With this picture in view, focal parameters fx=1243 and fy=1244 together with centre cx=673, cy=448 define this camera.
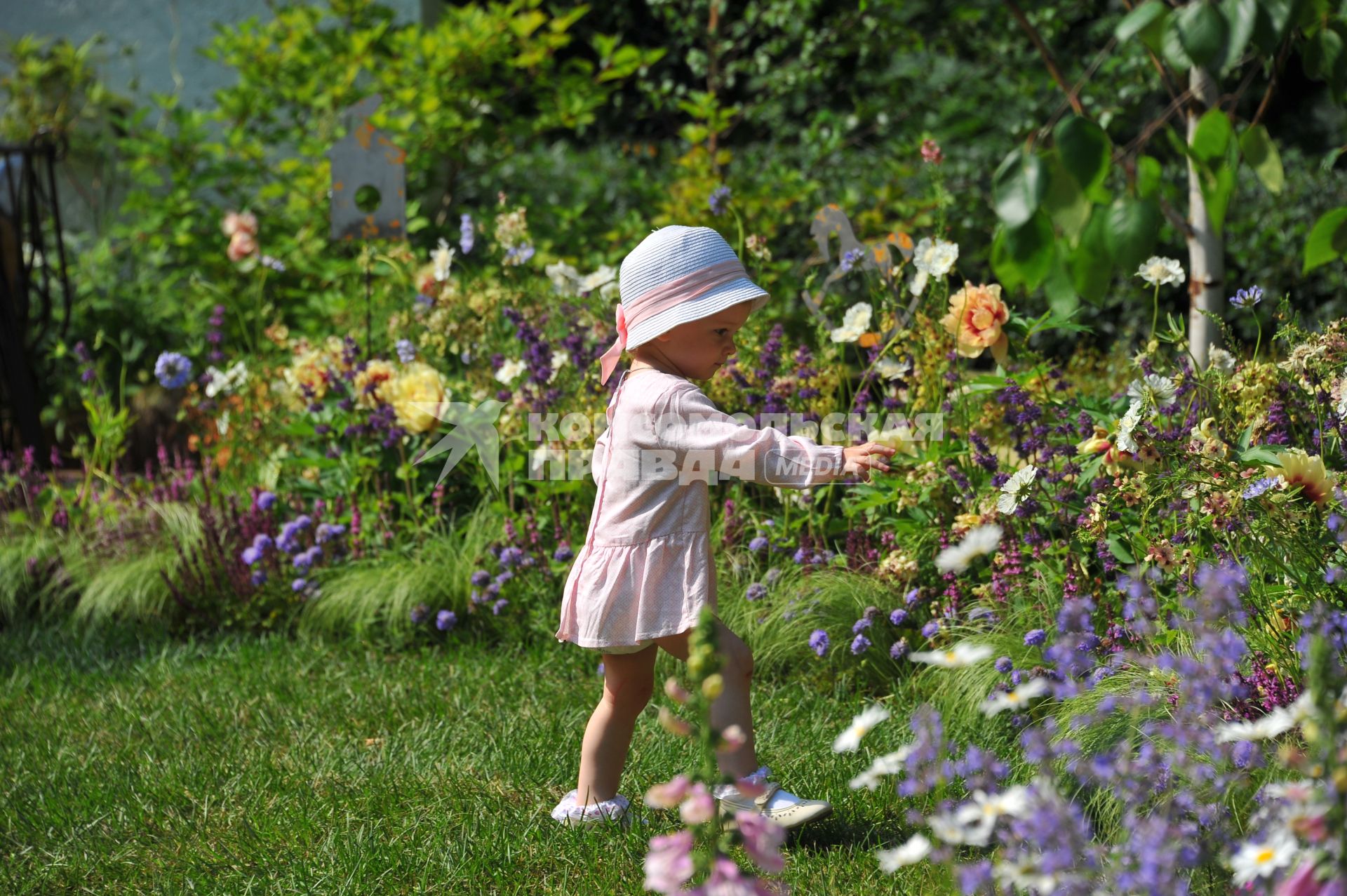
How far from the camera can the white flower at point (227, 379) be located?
453 centimetres

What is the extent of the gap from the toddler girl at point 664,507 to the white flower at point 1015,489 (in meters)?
0.60

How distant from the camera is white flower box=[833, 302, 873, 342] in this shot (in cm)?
363

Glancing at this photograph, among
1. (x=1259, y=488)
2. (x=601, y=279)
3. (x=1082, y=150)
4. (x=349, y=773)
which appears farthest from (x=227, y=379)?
(x=1082, y=150)

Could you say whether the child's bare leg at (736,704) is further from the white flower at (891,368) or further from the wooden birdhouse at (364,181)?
the wooden birdhouse at (364,181)

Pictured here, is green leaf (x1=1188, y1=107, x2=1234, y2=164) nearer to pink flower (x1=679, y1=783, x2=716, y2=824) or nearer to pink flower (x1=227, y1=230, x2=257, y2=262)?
pink flower (x1=679, y1=783, x2=716, y2=824)

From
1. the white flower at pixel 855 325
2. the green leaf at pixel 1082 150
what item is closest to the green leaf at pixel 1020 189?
the green leaf at pixel 1082 150

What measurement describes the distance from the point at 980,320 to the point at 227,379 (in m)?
2.78

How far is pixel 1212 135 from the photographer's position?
146 centimetres

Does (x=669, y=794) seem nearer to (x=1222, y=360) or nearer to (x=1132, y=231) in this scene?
(x=1132, y=231)

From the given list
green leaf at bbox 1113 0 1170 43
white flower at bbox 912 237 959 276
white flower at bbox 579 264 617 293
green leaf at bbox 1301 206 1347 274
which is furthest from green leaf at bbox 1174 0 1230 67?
white flower at bbox 579 264 617 293

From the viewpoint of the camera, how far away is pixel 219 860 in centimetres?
250

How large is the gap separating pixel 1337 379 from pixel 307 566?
3047 mm

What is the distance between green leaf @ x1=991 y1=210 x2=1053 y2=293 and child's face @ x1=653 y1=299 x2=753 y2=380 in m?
0.90

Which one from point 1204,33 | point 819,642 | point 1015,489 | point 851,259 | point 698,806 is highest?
point 1204,33
